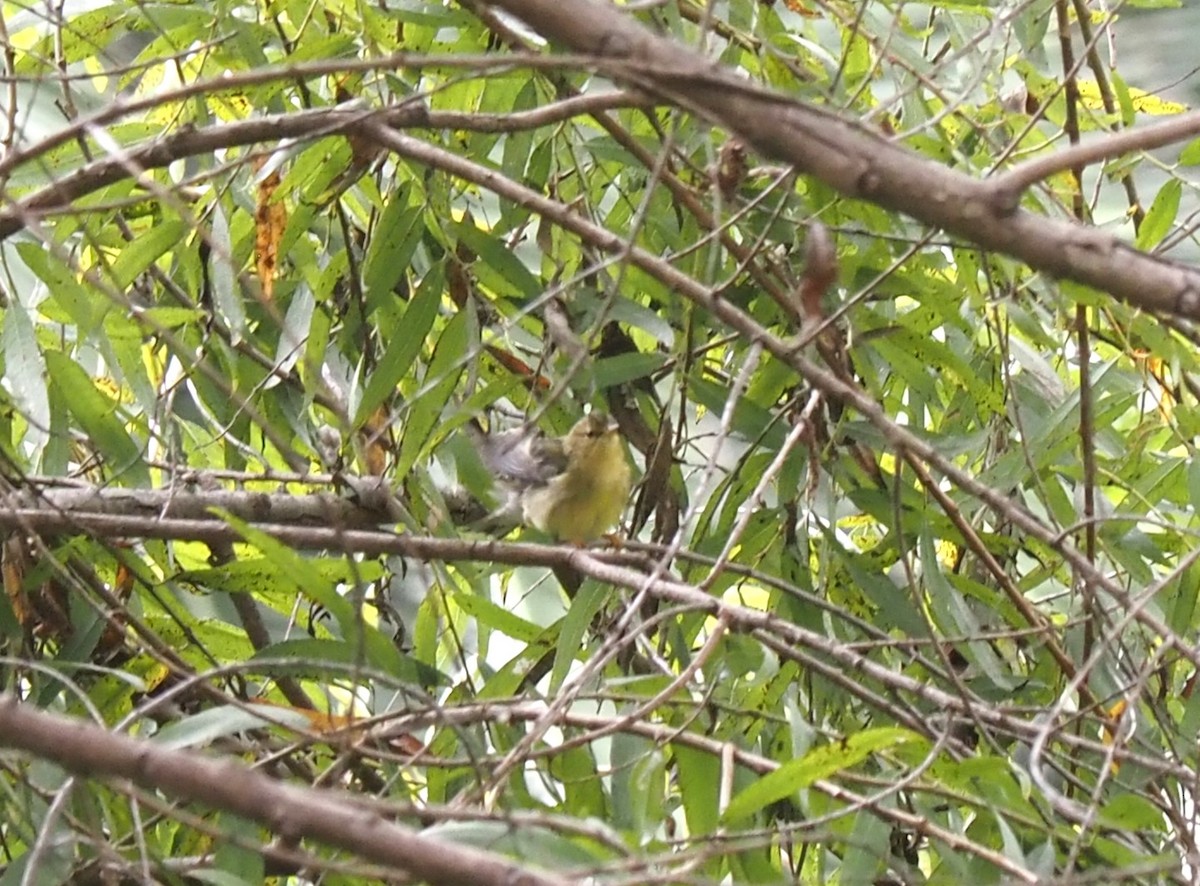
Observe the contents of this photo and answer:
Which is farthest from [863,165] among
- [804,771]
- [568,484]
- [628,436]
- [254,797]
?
[568,484]

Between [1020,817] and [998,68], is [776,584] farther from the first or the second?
[998,68]

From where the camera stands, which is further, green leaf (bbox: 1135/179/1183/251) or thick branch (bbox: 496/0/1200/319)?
green leaf (bbox: 1135/179/1183/251)

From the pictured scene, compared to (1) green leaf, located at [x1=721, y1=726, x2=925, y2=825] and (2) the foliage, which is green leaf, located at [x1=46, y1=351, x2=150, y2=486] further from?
(1) green leaf, located at [x1=721, y1=726, x2=925, y2=825]

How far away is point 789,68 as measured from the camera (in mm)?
1524

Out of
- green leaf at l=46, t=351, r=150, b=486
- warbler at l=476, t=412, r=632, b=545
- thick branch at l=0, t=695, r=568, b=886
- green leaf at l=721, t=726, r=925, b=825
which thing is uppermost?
warbler at l=476, t=412, r=632, b=545

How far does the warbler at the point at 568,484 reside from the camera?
7.39ft

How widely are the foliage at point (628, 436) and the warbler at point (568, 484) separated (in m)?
0.40

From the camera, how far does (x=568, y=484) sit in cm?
232

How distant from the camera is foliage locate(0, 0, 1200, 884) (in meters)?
1.24

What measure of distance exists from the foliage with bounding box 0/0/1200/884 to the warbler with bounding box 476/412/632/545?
15.9 inches

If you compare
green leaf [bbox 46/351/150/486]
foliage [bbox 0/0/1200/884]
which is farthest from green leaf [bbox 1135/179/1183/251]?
green leaf [bbox 46/351/150/486]

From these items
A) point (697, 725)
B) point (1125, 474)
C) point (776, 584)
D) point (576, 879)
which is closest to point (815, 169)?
point (576, 879)

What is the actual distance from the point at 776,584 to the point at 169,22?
0.86m

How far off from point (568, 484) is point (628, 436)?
1.87ft
